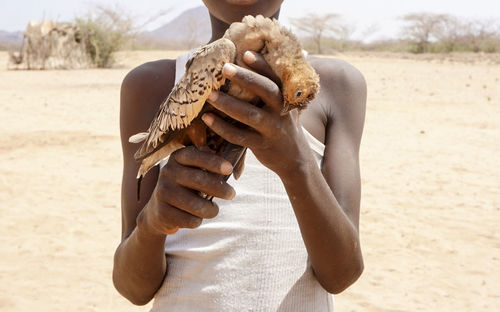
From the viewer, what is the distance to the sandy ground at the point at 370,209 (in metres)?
4.60

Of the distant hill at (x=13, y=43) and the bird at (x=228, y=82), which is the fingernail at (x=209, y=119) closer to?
the bird at (x=228, y=82)

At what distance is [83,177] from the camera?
25.8 ft

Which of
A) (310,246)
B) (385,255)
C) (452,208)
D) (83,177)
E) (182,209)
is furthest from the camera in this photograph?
(83,177)

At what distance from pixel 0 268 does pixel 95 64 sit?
2553cm

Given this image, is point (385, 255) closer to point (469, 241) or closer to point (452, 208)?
point (469, 241)

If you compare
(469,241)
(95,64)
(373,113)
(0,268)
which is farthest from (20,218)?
(95,64)

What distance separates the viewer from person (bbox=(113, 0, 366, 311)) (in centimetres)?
133

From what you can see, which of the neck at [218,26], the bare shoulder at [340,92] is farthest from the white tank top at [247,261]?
the neck at [218,26]

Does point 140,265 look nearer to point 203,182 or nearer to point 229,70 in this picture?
point 203,182

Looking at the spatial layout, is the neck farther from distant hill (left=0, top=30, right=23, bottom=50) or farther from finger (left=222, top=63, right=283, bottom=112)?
distant hill (left=0, top=30, right=23, bottom=50)

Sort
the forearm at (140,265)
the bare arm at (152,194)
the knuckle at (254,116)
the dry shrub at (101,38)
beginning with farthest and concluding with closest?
the dry shrub at (101,38) < the forearm at (140,265) < the bare arm at (152,194) < the knuckle at (254,116)

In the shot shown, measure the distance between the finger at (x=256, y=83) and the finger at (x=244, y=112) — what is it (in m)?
0.03

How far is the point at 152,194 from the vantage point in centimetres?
147

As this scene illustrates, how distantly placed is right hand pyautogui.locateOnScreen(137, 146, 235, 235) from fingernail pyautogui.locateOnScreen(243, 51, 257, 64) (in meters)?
0.25
